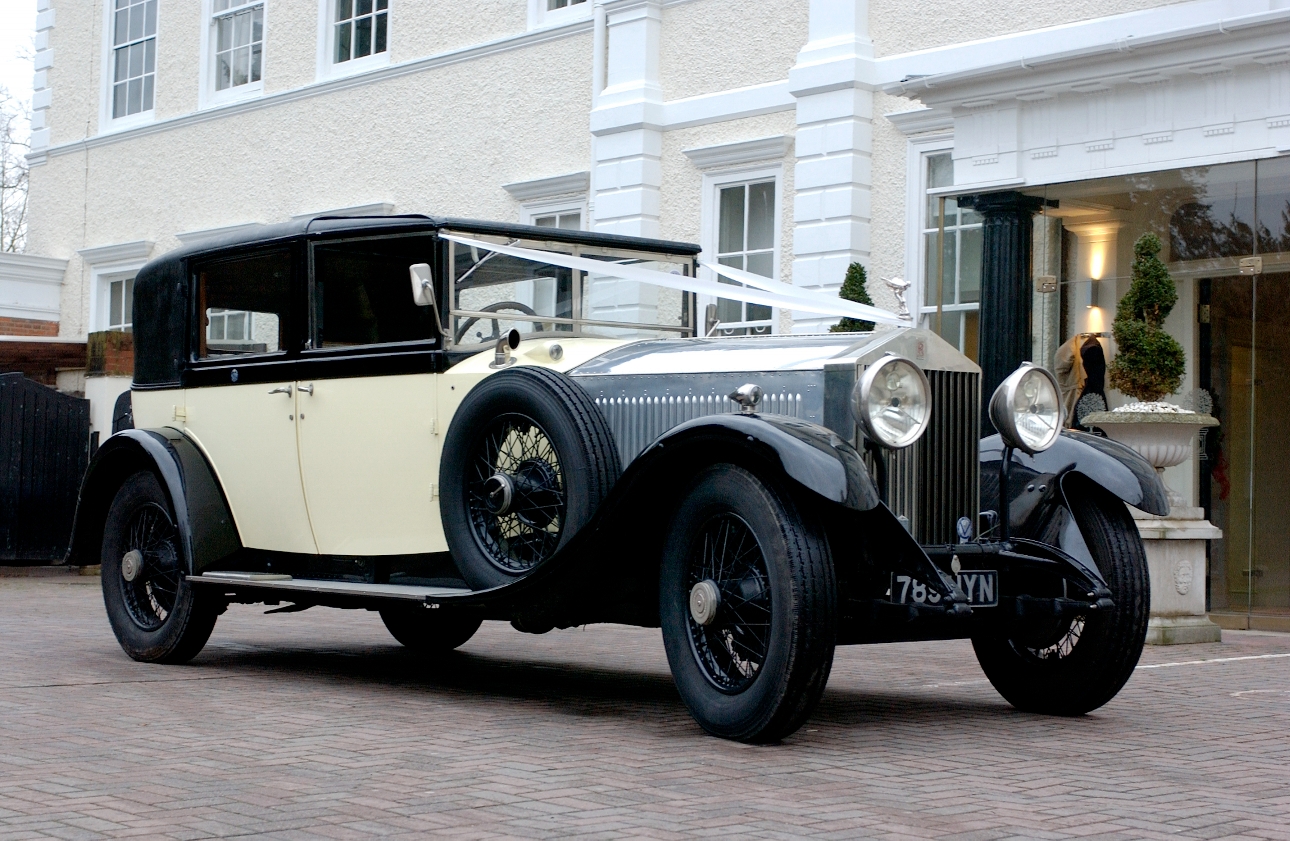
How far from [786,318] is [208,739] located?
28.0ft

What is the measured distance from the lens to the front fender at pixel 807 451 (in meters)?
4.57

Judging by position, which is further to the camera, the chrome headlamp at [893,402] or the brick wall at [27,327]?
the brick wall at [27,327]

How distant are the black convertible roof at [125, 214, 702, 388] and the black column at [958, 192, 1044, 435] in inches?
169

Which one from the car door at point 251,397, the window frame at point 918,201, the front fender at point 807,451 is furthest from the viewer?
the window frame at point 918,201

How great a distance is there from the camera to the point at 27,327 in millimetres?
20484

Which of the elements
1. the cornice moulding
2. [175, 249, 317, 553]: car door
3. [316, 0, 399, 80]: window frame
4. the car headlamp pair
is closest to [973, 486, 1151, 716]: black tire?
the car headlamp pair

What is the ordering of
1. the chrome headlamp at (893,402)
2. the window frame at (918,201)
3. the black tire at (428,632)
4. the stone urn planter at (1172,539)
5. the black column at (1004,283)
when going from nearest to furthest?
the chrome headlamp at (893,402) → the black tire at (428,632) → the stone urn planter at (1172,539) → the black column at (1004,283) → the window frame at (918,201)

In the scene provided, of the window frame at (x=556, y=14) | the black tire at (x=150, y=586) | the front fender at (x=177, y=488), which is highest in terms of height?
the window frame at (x=556, y=14)

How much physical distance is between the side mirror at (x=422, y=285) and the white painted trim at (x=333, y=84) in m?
9.12

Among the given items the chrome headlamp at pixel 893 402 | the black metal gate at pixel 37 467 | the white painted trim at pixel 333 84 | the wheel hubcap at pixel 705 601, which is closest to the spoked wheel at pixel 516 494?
the wheel hubcap at pixel 705 601

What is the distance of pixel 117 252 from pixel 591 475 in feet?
52.7

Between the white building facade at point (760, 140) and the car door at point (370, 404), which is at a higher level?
the white building facade at point (760, 140)

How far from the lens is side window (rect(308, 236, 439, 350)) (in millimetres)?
6359

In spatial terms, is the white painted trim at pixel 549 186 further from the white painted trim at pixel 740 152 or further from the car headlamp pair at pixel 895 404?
the car headlamp pair at pixel 895 404
